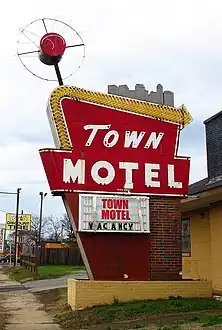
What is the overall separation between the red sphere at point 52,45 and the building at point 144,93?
1800 millimetres

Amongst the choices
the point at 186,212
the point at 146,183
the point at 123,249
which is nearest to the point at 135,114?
the point at 146,183

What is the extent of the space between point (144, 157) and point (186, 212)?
15.7 ft

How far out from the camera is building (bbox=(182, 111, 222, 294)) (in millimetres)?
15836

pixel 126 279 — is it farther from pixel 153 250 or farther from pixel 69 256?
pixel 69 256

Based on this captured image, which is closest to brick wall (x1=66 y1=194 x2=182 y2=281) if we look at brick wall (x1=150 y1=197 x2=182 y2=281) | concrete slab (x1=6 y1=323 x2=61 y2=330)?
brick wall (x1=150 y1=197 x2=182 y2=281)

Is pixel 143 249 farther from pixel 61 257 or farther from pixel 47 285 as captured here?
pixel 61 257

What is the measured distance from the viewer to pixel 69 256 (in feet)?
176

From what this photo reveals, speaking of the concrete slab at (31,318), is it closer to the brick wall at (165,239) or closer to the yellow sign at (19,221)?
the brick wall at (165,239)

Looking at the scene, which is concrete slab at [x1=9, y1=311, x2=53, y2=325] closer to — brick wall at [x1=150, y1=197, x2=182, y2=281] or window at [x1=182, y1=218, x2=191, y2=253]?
brick wall at [x1=150, y1=197, x2=182, y2=281]

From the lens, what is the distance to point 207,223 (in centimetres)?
1741

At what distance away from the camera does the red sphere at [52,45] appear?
15086mm

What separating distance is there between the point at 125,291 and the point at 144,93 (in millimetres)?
5751

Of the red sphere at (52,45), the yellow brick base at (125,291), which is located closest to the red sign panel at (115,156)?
the red sphere at (52,45)

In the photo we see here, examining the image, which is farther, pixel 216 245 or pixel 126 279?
pixel 216 245
